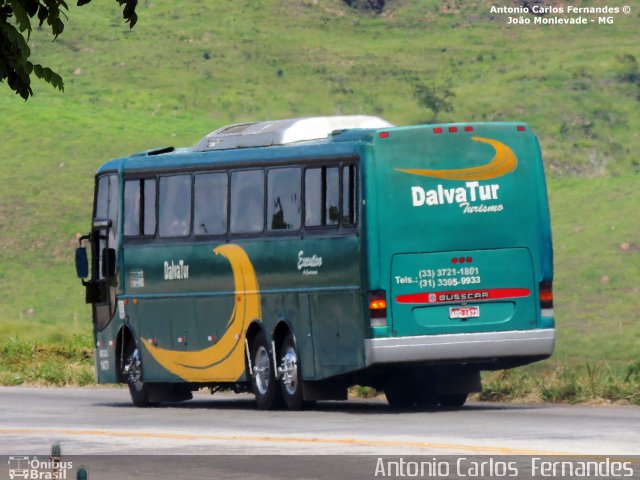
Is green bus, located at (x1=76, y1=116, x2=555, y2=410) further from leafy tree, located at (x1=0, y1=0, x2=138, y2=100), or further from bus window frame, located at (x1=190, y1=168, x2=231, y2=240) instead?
leafy tree, located at (x1=0, y1=0, x2=138, y2=100)

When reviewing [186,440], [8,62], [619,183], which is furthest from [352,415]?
[619,183]

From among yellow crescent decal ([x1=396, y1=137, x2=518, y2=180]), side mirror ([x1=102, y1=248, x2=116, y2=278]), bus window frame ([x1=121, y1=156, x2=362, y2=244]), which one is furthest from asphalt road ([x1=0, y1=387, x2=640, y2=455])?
yellow crescent decal ([x1=396, y1=137, x2=518, y2=180])

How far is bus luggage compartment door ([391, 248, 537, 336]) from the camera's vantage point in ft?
72.0

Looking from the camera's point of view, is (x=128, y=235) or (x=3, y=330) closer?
(x=128, y=235)

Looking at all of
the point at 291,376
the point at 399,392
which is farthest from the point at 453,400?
the point at 291,376

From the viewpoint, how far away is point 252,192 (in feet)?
78.7

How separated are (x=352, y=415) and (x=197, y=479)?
25.3ft

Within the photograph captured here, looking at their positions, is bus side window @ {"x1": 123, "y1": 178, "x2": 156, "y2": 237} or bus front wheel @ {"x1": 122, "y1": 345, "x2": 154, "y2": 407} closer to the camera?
bus side window @ {"x1": 123, "y1": 178, "x2": 156, "y2": 237}

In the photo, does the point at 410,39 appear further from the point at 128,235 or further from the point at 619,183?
the point at 128,235

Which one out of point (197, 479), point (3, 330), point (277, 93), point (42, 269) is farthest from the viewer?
point (277, 93)

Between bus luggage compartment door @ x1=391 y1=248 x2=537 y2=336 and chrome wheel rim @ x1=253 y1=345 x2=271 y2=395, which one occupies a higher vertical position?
bus luggage compartment door @ x1=391 y1=248 x2=537 y2=336

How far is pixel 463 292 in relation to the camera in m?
22.1

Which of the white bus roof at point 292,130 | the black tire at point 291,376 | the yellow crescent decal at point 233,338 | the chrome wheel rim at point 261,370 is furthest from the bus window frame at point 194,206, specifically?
the black tire at point 291,376

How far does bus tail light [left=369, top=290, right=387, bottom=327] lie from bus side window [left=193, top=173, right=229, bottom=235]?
3.30 meters
